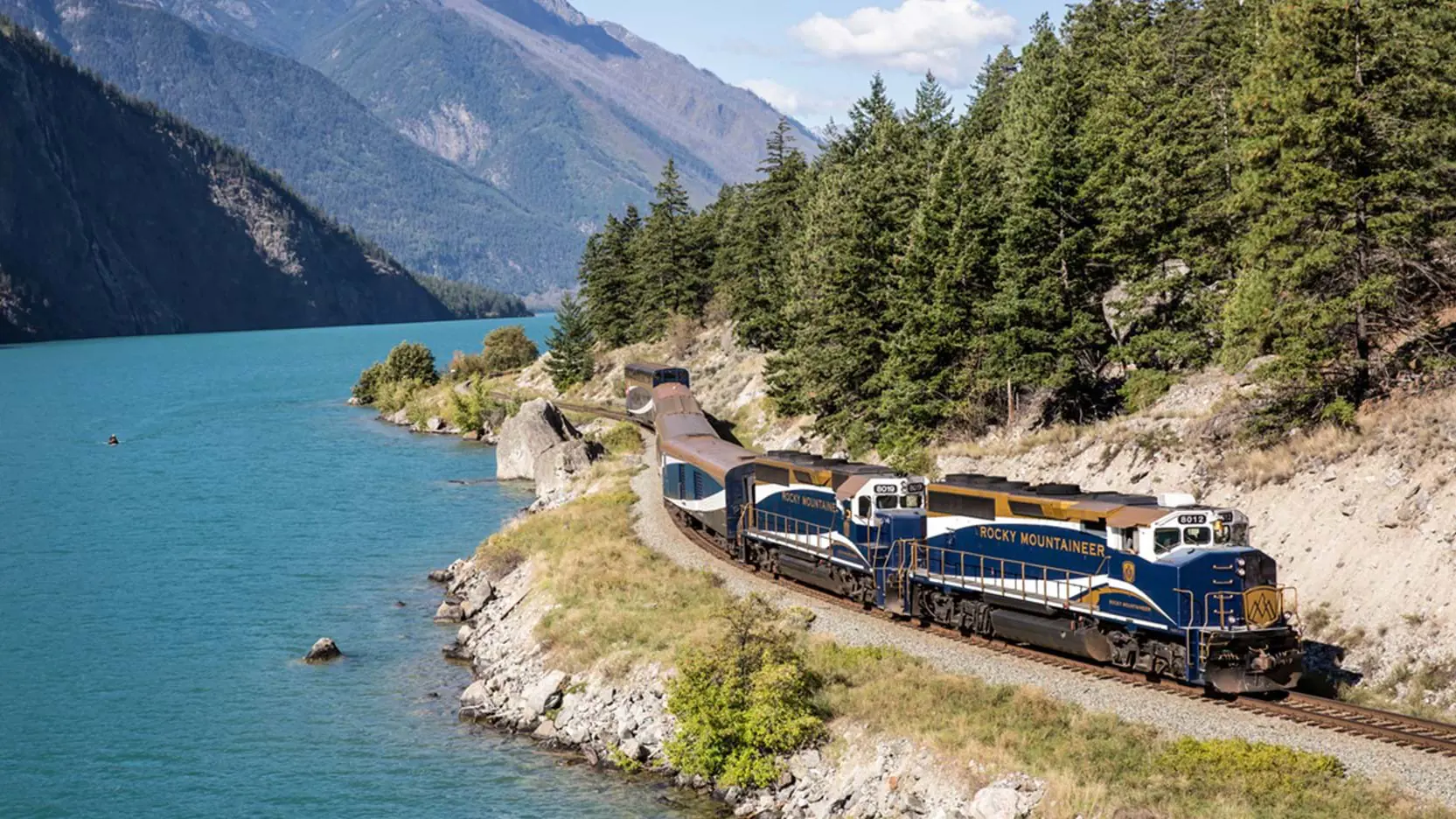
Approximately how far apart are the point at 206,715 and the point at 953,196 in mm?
38111

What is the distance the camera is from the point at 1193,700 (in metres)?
29.6

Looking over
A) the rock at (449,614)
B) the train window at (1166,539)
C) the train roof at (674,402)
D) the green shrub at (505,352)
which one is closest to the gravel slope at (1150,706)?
the train window at (1166,539)

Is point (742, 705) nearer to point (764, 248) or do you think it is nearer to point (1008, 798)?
point (1008, 798)

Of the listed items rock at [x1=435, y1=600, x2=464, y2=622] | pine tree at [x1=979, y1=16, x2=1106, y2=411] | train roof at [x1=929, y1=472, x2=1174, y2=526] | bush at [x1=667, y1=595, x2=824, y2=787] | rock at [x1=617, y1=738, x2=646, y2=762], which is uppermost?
pine tree at [x1=979, y1=16, x2=1106, y2=411]

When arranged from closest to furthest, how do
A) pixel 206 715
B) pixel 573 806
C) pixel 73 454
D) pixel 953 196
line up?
1. pixel 573 806
2. pixel 206 715
3. pixel 953 196
4. pixel 73 454

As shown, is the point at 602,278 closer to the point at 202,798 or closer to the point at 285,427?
the point at 285,427

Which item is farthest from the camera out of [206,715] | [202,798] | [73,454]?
[73,454]

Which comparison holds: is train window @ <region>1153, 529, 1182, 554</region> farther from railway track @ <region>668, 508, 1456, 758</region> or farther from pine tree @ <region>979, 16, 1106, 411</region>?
pine tree @ <region>979, 16, 1106, 411</region>

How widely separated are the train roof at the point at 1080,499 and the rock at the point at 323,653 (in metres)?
23.0

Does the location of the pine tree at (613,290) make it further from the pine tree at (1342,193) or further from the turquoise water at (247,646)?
the pine tree at (1342,193)

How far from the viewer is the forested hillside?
38.8 meters

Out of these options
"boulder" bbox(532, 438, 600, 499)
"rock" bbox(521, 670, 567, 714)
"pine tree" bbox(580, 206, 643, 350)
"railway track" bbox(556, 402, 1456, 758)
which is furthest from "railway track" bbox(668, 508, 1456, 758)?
"pine tree" bbox(580, 206, 643, 350)

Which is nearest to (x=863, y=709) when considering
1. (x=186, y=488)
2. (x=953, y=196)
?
(x=953, y=196)

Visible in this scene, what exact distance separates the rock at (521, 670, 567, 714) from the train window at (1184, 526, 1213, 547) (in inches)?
738
